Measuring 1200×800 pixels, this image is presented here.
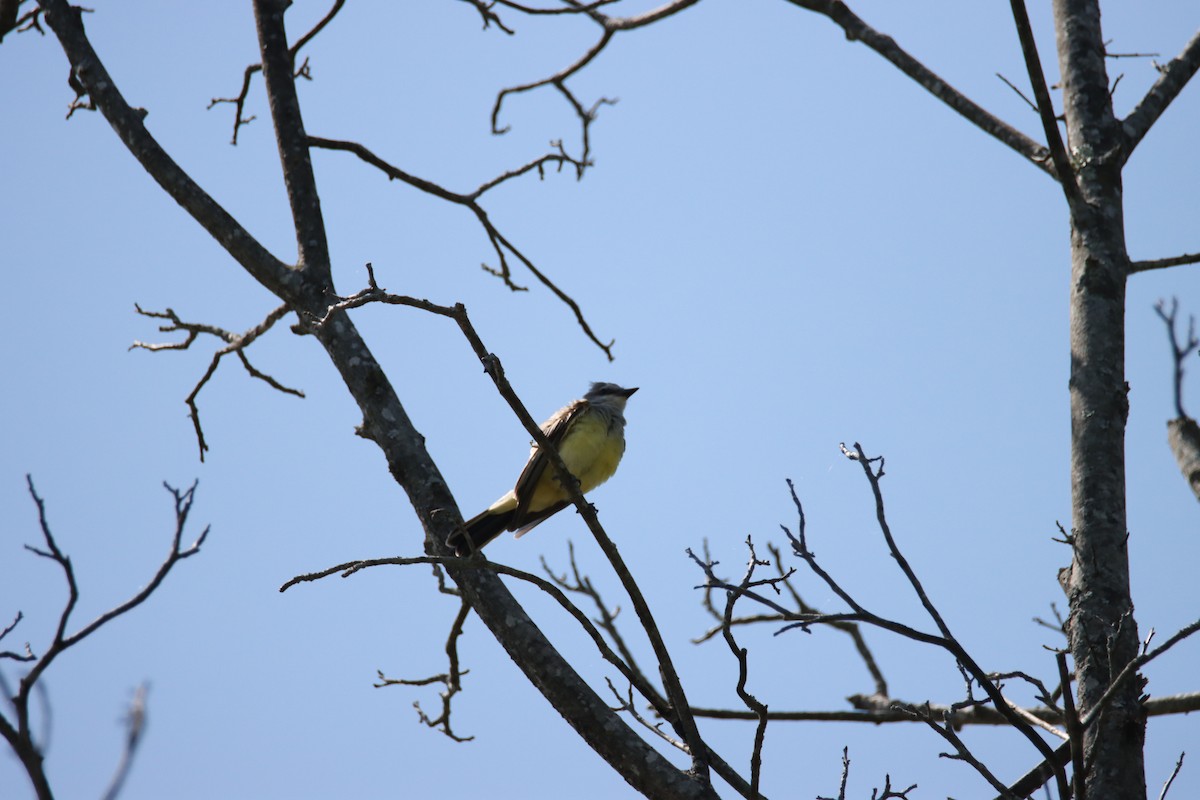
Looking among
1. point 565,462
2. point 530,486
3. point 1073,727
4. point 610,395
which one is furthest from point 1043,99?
point 610,395

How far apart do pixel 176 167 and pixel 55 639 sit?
2.32m

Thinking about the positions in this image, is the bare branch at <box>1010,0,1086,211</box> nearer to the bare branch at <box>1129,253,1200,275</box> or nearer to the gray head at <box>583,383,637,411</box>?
the bare branch at <box>1129,253,1200,275</box>

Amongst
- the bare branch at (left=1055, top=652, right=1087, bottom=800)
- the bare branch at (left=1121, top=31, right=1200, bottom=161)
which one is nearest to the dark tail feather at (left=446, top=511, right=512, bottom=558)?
the bare branch at (left=1121, top=31, right=1200, bottom=161)

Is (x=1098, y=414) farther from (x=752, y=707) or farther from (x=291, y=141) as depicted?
(x=291, y=141)

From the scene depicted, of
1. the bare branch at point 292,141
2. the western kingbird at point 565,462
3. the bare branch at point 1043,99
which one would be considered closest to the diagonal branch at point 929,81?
the bare branch at point 1043,99

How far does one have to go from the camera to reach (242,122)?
18.2 feet

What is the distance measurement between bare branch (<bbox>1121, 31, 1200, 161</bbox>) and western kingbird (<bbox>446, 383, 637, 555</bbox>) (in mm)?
3132

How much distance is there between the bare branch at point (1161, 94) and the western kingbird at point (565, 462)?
3.13 m

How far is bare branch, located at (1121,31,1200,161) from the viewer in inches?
160

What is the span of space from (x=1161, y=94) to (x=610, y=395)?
3.82 m

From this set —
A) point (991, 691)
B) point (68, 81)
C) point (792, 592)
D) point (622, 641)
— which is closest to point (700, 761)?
point (991, 691)

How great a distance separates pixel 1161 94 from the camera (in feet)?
13.7

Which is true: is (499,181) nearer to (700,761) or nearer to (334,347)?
(334,347)

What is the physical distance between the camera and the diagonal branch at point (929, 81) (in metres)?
4.07
